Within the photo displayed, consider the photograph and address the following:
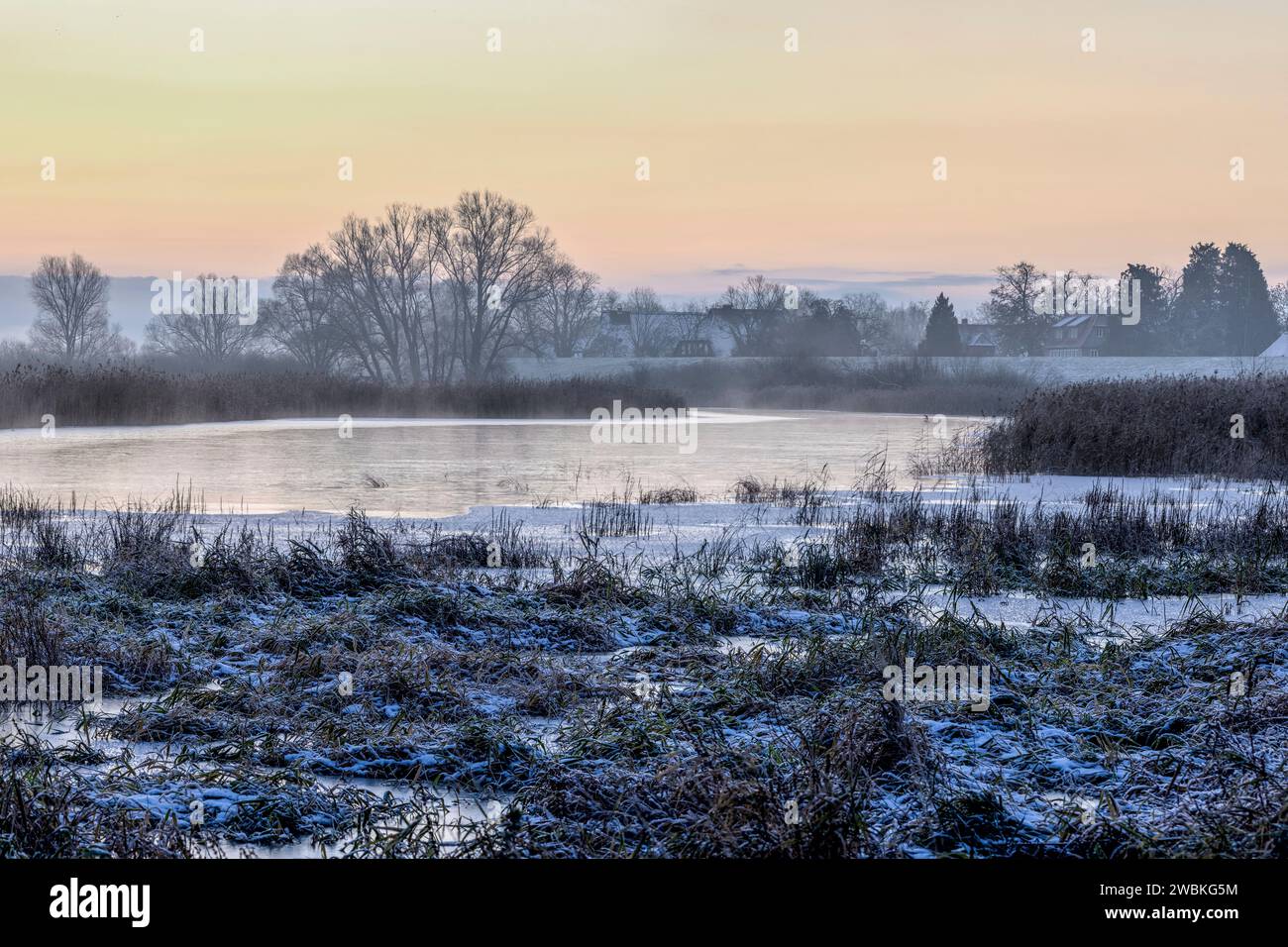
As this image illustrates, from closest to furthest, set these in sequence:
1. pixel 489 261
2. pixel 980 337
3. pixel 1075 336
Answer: pixel 489 261
pixel 1075 336
pixel 980 337

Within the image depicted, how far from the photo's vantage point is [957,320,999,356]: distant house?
93.6 meters

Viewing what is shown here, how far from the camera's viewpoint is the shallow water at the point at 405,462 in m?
17.3

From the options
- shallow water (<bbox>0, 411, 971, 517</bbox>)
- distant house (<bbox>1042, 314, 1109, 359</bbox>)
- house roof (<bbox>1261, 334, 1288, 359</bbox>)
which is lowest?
shallow water (<bbox>0, 411, 971, 517</bbox>)

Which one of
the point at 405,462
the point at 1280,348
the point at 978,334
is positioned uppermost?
the point at 978,334

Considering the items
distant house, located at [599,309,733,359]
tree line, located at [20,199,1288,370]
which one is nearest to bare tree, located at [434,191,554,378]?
tree line, located at [20,199,1288,370]

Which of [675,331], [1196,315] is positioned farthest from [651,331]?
[1196,315]

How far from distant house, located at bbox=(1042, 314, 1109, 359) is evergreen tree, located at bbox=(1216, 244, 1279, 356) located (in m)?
11.2

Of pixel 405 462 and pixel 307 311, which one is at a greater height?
pixel 307 311

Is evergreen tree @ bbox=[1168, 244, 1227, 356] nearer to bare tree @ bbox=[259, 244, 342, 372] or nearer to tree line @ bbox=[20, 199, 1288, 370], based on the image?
tree line @ bbox=[20, 199, 1288, 370]

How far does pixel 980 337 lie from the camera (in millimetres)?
107000

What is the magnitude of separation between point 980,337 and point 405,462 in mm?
91243

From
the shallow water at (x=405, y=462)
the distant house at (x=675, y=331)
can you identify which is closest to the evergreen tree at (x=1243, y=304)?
the distant house at (x=675, y=331)

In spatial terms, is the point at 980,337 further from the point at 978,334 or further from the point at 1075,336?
the point at 1075,336
